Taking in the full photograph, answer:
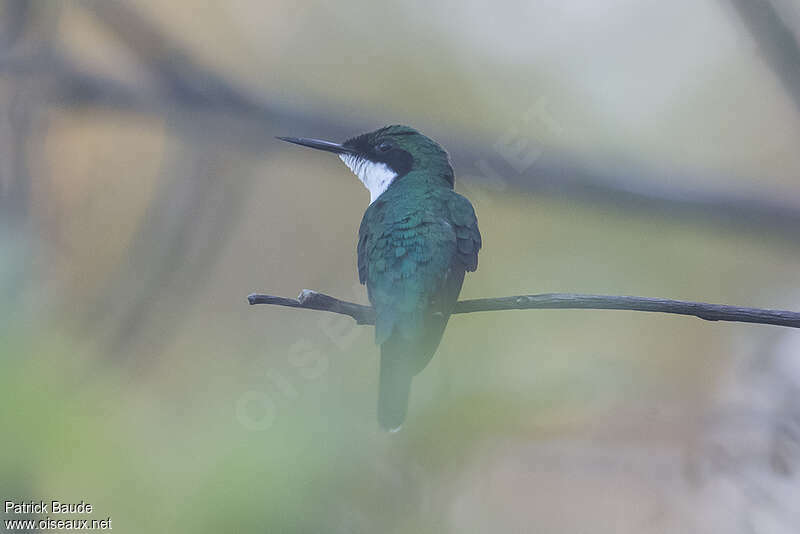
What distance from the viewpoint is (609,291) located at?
153 cm

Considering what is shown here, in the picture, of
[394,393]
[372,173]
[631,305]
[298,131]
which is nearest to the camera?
[631,305]

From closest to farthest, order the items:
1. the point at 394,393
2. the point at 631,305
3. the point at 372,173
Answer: the point at 631,305 → the point at 394,393 → the point at 372,173

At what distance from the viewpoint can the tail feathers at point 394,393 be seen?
1049mm

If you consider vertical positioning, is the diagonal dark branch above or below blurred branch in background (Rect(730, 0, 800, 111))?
below

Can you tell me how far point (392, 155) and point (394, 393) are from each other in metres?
0.65

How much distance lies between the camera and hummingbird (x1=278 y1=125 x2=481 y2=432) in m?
1.09

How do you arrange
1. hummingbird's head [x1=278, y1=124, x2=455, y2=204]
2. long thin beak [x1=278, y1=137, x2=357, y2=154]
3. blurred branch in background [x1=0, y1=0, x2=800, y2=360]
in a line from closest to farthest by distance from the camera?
blurred branch in background [x1=0, y1=0, x2=800, y2=360] → long thin beak [x1=278, y1=137, x2=357, y2=154] → hummingbird's head [x1=278, y1=124, x2=455, y2=204]

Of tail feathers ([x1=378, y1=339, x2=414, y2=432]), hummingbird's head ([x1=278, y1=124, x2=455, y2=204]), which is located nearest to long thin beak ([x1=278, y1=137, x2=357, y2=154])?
hummingbird's head ([x1=278, y1=124, x2=455, y2=204])

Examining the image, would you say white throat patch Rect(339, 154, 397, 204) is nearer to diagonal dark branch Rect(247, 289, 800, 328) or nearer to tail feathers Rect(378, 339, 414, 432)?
tail feathers Rect(378, 339, 414, 432)

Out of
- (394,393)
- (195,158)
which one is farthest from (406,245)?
(195,158)

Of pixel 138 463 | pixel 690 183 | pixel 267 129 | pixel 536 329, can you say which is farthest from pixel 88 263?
pixel 690 183

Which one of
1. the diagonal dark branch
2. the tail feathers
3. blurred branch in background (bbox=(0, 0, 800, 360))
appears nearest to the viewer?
the diagonal dark branch

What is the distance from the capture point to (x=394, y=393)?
3.45 ft

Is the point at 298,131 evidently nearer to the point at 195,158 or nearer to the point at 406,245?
the point at 195,158
